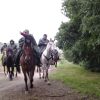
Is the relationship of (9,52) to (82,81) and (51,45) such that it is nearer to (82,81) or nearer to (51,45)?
(82,81)

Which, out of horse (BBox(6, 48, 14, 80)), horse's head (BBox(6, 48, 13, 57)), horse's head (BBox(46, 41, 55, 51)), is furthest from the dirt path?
horse's head (BBox(6, 48, 13, 57))

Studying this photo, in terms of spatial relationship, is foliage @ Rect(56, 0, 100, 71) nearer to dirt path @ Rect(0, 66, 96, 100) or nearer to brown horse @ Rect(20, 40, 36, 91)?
dirt path @ Rect(0, 66, 96, 100)

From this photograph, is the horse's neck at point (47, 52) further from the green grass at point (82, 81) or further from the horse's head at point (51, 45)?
the green grass at point (82, 81)

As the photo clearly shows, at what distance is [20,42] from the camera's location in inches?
733

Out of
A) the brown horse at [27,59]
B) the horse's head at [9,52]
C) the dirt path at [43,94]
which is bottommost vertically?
the dirt path at [43,94]

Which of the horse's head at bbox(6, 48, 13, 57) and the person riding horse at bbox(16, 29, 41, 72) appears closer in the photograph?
the person riding horse at bbox(16, 29, 41, 72)

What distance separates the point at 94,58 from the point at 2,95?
1733 cm

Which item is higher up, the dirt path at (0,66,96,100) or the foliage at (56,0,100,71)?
the foliage at (56,0,100,71)

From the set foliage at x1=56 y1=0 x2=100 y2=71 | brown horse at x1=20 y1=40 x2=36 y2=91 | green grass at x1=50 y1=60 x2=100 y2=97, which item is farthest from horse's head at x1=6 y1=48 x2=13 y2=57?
brown horse at x1=20 y1=40 x2=36 y2=91

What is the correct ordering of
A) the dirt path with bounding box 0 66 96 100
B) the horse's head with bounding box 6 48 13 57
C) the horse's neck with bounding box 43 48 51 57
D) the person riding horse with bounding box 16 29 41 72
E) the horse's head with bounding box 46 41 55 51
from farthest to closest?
the horse's head with bounding box 6 48 13 57 < the horse's neck with bounding box 43 48 51 57 < the horse's head with bounding box 46 41 55 51 < the person riding horse with bounding box 16 29 41 72 < the dirt path with bounding box 0 66 96 100

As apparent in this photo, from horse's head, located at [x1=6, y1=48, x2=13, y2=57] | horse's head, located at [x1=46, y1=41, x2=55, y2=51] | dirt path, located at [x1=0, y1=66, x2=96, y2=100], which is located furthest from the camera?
horse's head, located at [x1=6, y1=48, x2=13, y2=57]

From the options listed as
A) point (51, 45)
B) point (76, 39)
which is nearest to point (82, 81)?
point (51, 45)

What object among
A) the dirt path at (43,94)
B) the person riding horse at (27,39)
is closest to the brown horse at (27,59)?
the person riding horse at (27,39)

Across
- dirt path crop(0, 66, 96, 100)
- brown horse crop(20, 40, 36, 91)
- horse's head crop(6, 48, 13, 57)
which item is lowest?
dirt path crop(0, 66, 96, 100)
